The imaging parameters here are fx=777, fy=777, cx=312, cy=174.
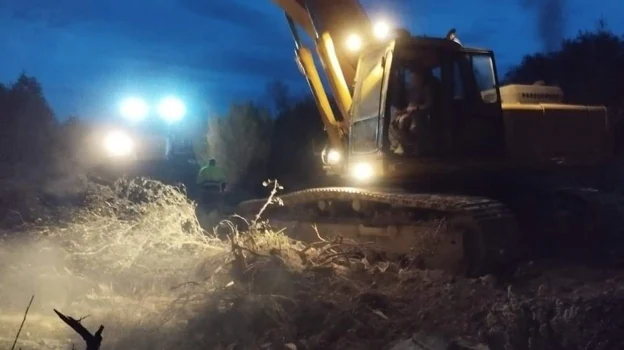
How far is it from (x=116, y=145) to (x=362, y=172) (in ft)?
44.0

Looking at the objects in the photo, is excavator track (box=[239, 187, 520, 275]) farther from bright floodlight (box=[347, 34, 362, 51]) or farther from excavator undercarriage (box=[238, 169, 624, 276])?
bright floodlight (box=[347, 34, 362, 51])

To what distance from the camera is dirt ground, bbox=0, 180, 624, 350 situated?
6012mm

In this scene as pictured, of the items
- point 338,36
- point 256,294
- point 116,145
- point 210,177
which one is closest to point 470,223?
point 256,294

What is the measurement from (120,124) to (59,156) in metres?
11.0

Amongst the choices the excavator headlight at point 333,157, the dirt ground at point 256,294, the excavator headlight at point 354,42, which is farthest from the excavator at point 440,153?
the dirt ground at point 256,294

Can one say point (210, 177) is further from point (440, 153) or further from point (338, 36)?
point (440, 153)

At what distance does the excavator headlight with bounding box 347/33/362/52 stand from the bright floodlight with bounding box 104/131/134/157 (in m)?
10.4

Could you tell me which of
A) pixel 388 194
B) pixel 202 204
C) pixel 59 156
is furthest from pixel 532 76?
pixel 388 194

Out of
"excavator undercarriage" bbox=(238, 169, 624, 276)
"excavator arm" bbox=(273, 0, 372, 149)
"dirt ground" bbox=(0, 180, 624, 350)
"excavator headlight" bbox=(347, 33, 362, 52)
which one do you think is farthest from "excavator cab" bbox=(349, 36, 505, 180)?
"dirt ground" bbox=(0, 180, 624, 350)

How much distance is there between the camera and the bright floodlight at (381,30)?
31.0 ft

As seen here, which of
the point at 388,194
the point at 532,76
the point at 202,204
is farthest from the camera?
the point at 532,76

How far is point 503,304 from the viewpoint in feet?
20.9

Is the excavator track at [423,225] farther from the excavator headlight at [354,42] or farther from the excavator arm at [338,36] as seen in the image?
the excavator headlight at [354,42]

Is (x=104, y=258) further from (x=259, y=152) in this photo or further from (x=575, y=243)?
(x=259, y=152)
